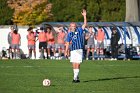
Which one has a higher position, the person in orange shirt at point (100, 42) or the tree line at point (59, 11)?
the tree line at point (59, 11)

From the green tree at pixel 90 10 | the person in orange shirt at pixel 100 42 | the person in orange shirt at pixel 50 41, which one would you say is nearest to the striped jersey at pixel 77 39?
the person in orange shirt at pixel 100 42

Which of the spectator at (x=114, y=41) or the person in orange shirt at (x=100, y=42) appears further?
the person in orange shirt at (x=100, y=42)

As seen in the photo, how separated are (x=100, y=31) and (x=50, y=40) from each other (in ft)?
10.2

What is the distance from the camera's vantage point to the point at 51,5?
60375 millimetres

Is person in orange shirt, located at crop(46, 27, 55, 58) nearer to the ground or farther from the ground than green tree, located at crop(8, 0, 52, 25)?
nearer to the ground

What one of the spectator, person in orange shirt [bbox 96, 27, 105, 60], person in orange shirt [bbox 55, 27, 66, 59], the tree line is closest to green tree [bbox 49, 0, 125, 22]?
the tree line

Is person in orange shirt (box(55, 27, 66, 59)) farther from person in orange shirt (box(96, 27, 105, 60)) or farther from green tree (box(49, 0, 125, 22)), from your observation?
green tree (box(49, 0, 125, 22))

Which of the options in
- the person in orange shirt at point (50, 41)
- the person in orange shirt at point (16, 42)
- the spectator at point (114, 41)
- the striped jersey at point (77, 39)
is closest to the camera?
the striped jersey at point (77, 39)

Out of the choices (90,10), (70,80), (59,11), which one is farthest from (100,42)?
(59,11)

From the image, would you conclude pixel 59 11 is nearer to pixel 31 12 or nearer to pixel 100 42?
pixel 31 12

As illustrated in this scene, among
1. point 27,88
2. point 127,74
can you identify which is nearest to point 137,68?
point 127,74

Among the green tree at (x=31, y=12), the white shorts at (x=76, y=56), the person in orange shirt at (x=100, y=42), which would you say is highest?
the green tree at (x=31, y=12)

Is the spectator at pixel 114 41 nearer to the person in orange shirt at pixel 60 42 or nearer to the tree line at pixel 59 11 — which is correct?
the person in orange shirt at pixel 60 42

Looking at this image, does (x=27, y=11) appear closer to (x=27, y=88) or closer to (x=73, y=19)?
(x=73, y=19)
